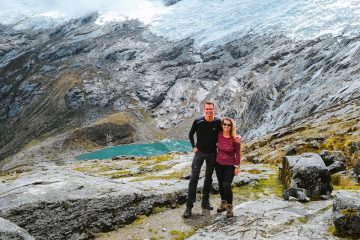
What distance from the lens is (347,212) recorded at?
1684 centimetres

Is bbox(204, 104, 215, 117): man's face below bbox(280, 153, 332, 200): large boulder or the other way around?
the other way around

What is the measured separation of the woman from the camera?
65.4 ft

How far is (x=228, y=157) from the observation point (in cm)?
2028

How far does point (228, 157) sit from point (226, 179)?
3.53 ft

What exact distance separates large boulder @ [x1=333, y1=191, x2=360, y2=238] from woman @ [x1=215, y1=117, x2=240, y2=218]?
487cm

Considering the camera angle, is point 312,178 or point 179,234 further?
point 312,178

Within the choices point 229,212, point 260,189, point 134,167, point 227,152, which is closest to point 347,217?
point 229,212

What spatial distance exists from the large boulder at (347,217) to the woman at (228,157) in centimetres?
487

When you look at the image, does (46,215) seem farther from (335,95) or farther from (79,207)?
(335,95)

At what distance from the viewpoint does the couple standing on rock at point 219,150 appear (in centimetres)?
2005

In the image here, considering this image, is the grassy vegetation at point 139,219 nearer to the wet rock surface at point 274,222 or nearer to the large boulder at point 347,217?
the wet rock surface at point 274,222

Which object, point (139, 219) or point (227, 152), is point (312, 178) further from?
point (139, 219)

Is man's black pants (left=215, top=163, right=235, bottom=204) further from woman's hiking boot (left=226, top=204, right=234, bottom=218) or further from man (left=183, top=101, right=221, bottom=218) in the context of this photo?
man (left=183, top=101, right=221, bottom=218)

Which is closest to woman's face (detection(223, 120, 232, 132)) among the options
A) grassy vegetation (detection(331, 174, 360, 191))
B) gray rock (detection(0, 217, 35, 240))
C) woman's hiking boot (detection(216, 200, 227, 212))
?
woman's hiking boot (detection(216, 200, 227, 212))
